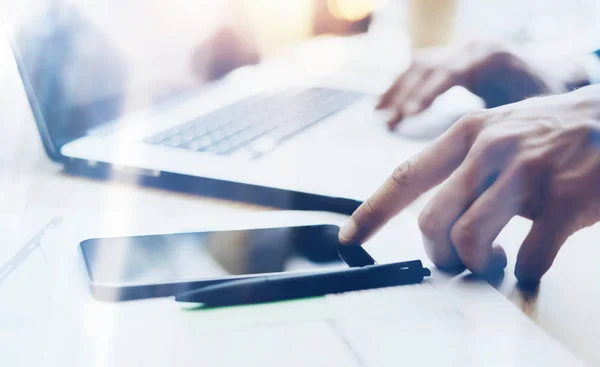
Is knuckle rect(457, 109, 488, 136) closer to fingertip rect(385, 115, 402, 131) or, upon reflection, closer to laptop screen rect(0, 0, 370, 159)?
fingertip rect(385, 115, 402, 131)

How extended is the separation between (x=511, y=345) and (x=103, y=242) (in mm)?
194

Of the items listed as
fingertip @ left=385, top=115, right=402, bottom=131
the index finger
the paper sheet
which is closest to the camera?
the paper sheet

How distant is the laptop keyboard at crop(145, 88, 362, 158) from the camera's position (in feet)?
1.35

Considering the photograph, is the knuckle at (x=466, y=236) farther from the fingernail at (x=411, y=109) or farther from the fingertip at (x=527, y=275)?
the fingernail at (x=411, y=109)

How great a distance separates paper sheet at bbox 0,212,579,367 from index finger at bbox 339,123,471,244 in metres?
0.06

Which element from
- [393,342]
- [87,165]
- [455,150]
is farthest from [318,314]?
[87,165]

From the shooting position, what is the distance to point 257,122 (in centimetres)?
47

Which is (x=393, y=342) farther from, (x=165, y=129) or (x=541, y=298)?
(x=165, y=129)

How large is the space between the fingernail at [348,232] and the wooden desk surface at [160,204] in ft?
0.26

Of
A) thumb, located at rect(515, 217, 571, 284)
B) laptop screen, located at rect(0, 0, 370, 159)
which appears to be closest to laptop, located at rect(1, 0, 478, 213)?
laptop screen, located at rect(0, 0, 370, 159)

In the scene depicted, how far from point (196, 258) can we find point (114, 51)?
274 mm

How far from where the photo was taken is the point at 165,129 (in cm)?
44

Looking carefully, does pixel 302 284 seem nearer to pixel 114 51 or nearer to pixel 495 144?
pixel 495 144

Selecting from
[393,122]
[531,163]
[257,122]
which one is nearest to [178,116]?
[257,122]
